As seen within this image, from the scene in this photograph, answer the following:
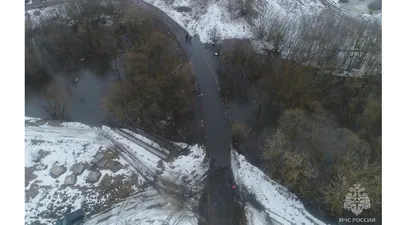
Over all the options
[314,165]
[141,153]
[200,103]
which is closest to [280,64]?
[200,103]

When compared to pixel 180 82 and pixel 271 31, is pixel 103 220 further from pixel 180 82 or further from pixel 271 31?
pixel 271 31

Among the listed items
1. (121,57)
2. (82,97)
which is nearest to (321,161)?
(82,97)

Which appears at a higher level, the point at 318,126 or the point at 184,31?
the point at 184,31

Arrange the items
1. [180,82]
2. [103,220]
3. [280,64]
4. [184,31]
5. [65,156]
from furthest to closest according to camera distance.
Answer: [184,31] → [280,64] → [180,82] → [65,156] → [103,220]
